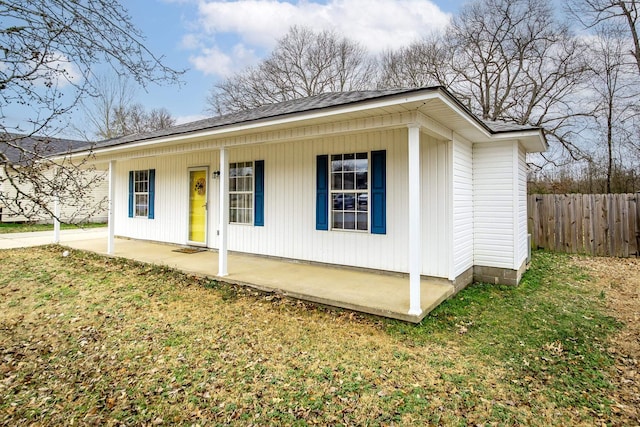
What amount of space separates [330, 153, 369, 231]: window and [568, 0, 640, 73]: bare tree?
1224 centimetres

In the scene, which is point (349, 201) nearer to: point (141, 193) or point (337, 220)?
point (337, 220)

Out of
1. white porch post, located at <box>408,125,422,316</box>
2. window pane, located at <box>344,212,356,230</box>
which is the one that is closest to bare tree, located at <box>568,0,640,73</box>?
window pane, located at <box>344,212,356,230</box>

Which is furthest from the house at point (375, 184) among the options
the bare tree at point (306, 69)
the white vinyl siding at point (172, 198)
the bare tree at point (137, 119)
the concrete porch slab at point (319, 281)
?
the bare tree at point (137, 119)

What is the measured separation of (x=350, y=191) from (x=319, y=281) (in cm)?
168

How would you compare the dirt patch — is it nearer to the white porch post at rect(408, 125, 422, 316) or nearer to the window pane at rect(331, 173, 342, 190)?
the white porch post at rect(408, 125, 422, 316)

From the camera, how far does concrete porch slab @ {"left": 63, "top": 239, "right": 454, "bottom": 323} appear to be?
4.33 meters

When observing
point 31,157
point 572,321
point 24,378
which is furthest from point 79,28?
point 572,321

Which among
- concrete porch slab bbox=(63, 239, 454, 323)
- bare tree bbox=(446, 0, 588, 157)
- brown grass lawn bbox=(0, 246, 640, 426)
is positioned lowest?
brown grass lawn bbox=(0, 246, 640, 426)

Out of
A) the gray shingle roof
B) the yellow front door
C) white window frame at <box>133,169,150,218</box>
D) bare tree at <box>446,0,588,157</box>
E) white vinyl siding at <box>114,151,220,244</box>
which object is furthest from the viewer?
bare tree at <box>446,0,588,157</box>

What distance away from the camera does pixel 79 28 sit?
10.0 ft

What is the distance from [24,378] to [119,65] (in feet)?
9.89

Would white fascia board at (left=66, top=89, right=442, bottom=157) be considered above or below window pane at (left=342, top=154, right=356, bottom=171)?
above

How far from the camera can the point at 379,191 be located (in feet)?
18.7

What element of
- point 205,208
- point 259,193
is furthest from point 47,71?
point 205,208
